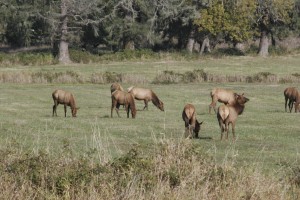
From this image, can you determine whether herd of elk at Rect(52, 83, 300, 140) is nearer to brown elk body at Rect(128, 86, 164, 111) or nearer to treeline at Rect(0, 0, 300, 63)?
brown elk body at Rect(128, 86, 164, 111)

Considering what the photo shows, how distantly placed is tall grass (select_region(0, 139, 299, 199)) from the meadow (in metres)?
0.41

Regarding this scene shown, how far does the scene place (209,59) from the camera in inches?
3083

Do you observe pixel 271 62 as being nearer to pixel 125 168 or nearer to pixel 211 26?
pixel 211 26

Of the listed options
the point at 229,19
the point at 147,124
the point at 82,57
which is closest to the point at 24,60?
the point at 82,57

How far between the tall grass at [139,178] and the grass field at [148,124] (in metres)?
0.75

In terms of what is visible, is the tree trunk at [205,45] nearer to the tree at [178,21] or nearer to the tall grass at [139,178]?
the tree at [178,21]

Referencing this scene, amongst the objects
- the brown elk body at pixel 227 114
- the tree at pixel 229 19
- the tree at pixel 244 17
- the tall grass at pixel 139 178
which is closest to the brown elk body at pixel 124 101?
the brown elk body at pixel 227 114

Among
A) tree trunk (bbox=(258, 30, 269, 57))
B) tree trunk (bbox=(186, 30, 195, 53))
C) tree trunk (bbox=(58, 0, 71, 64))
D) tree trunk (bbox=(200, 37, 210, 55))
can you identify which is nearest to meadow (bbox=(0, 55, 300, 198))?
tree trunk (bbox=(58, 0, 71, 64))

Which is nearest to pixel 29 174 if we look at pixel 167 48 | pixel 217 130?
pixel 217 130

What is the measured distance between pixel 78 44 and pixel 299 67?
32.6m

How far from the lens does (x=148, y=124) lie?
89.3 feet

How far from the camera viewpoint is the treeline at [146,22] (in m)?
76.1

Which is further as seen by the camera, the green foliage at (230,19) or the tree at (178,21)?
the green foliage at (230,19)

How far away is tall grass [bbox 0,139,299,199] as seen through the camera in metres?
11.5
